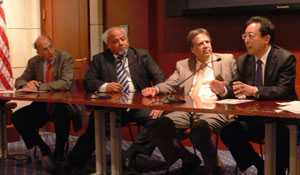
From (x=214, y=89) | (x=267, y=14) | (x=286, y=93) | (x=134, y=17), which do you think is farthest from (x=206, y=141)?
(x=134, y=17)

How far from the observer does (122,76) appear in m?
4.25

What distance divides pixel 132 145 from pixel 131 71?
728 millimetres

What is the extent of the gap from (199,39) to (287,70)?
862 millimetres

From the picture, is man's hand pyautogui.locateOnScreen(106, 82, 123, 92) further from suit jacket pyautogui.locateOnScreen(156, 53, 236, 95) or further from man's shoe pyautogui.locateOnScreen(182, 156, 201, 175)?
man's shoe pyautogui.locateOnScreen(182, 156, 201, 175)

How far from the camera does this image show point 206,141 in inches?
131

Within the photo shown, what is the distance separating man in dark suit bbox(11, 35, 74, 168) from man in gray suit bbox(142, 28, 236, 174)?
Result: 100 centimetres

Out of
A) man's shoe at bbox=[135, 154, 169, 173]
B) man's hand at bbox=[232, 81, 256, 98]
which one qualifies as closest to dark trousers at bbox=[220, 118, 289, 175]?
man's hand at bbox=[232, 81, 256, 98]

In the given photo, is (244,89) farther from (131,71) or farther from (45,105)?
(45,105)

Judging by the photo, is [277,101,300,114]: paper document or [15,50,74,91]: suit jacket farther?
[15,50,74,91]: suit jacket

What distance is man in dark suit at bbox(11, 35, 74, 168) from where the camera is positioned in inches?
164

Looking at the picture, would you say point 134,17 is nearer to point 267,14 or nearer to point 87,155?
point 267,14

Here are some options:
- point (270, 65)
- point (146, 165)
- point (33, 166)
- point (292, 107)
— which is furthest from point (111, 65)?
point (292, 107)

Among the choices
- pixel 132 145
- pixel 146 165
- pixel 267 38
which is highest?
pixel 267 38

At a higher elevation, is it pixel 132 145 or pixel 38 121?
pixel 38 121
